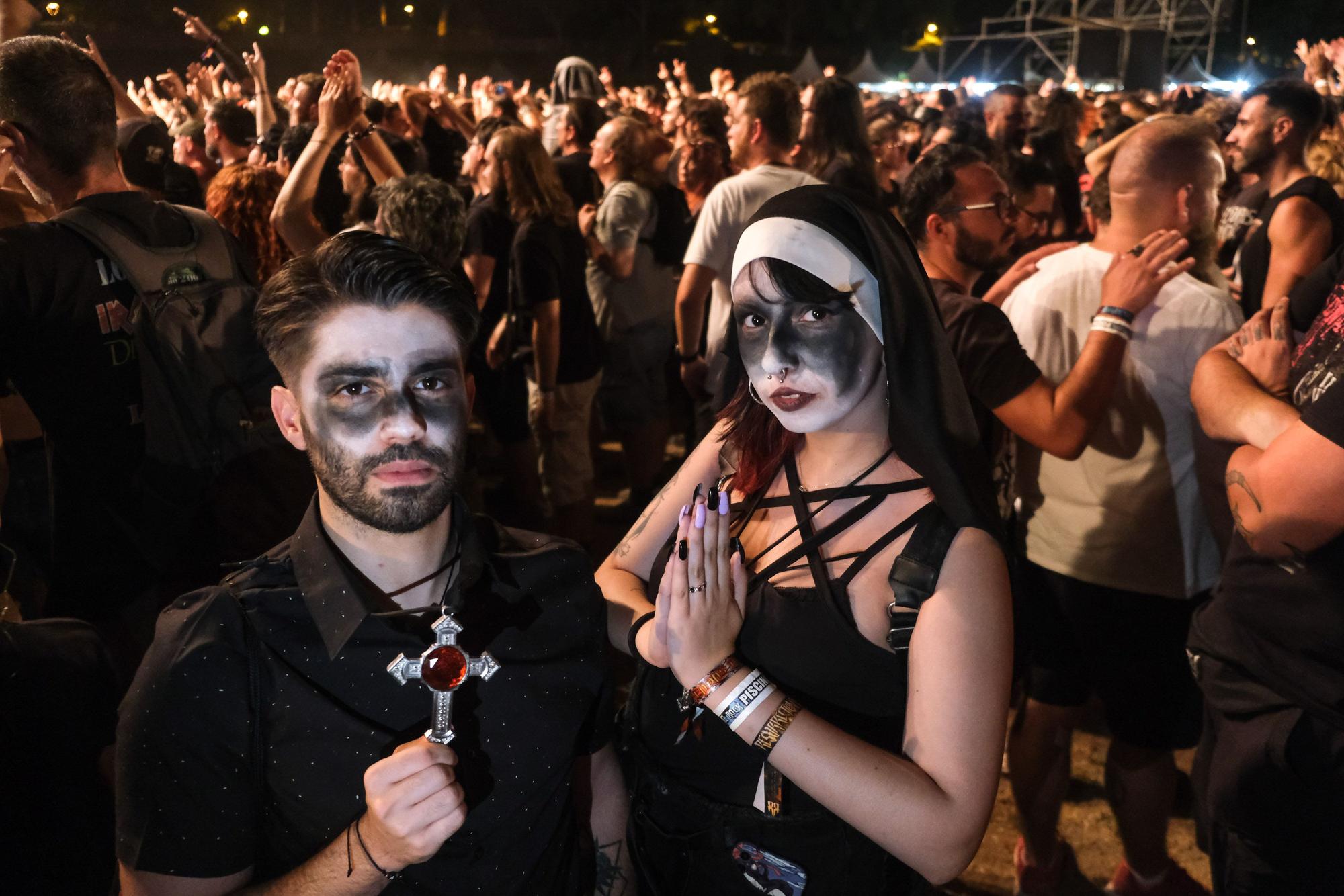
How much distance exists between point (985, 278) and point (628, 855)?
3698 mm

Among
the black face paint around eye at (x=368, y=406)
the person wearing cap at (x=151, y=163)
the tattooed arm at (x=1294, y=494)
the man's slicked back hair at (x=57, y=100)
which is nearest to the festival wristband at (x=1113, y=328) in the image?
the tattooed arm at (x=1294, y=494)

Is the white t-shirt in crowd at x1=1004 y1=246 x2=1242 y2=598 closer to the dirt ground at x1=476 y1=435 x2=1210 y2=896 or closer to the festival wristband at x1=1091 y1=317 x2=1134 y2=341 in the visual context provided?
the festival wristband at x1=1091 y1=317 x2=1134 y2=341

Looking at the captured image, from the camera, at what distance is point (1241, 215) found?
19.2 feet

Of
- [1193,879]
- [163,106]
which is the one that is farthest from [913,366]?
[163,106]

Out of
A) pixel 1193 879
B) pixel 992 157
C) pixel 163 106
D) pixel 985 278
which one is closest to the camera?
pixel 1193 879

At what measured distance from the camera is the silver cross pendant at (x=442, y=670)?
137 centimetres

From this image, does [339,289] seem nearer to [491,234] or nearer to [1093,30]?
[491,234]

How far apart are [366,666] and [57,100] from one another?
6.99 feet

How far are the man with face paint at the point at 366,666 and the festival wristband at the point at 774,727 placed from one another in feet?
1.04

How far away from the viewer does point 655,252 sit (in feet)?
18.8

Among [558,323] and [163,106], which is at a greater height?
[163,106]

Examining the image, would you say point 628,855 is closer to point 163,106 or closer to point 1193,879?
point 1193,879

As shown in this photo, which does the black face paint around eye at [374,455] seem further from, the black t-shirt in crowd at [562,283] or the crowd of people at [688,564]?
the black t-shirt in crowd at [562,283]

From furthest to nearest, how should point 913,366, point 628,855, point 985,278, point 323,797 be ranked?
point 985,278 < point 628,855 < point 913,366 < point 323,797
